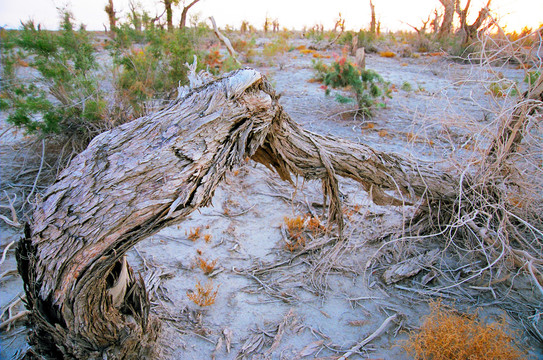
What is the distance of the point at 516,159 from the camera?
9.48 ft

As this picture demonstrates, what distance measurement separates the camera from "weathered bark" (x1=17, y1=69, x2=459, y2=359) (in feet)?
5.24

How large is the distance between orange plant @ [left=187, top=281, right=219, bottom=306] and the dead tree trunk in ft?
1.41

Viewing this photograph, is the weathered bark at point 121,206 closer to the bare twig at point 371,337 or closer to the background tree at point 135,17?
the bare twig at point 371,337

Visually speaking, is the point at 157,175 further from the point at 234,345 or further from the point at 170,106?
the point at 234,345

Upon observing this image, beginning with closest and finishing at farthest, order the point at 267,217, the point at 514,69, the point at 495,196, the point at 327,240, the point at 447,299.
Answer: the point at 447,299, the point at 495,196, the point at 327,240, the point at 267,217, the point at 514,69

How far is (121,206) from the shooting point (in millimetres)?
1627

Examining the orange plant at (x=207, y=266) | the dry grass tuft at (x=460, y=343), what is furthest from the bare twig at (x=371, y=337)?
the orange plant at (x=207, y=266)

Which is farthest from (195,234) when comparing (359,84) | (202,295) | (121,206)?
(359,84)

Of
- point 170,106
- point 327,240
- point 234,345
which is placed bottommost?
point 234,345

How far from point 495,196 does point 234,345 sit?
2500 mm

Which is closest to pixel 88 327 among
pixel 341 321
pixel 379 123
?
pixel 341 321

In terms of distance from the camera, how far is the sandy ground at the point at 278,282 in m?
2.39

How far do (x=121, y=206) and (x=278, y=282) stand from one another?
1.67m

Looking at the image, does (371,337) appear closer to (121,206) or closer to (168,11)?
(121,206)
